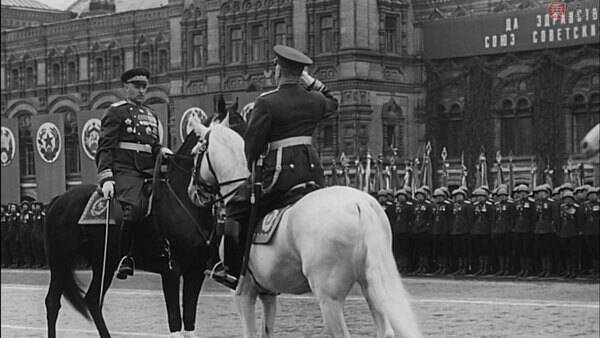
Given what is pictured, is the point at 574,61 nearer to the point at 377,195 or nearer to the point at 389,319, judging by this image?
the point at 377,195

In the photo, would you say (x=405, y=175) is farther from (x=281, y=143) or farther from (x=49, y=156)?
(x=281, y=143)

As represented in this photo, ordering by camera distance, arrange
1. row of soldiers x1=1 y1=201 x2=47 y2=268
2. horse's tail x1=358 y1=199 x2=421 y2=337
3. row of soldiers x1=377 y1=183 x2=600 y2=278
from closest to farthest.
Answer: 1. horse's tail x1=358 y1=199 x2=421 y2=337
2. row of soldiers x1=377 y1=183 x2=600 y2=278
3. row of soldiers x1=1 y1=201 x2=47 y2=268

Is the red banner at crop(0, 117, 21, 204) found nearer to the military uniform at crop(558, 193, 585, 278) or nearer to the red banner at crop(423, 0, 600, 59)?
the red banner at crop(423, 0, 600, 59)

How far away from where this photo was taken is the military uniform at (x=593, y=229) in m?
19.4

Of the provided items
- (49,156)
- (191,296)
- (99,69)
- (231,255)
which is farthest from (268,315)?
(99,69)

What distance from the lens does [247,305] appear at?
317 inches

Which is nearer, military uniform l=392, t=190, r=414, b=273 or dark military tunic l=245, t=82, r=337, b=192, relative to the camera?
dark military tunic l=245, t=82, r=337, b=192

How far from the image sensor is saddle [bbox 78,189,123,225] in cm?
1018

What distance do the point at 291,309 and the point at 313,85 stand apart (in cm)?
647

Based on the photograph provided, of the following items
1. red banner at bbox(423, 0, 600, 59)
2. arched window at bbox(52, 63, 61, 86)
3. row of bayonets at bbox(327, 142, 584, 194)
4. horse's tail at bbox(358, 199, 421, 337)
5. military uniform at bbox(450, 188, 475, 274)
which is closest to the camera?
horse's tail at bbox(358, 199, 421, 337)

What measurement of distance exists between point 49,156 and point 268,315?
20839 mm

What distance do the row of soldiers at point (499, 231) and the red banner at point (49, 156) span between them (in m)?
8.37

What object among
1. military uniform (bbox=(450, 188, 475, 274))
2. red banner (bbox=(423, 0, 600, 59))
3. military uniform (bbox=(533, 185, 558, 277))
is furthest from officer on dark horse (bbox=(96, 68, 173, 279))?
red banner (bbox=(423, 0, 600, 59))

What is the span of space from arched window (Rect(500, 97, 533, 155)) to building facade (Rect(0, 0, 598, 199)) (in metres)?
0.03
